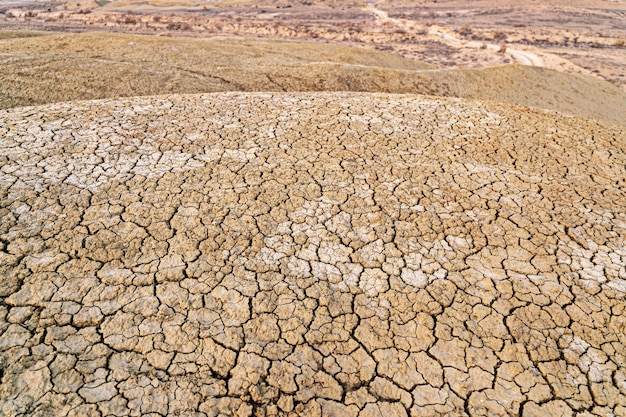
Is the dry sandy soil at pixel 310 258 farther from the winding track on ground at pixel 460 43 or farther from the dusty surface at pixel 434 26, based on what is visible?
the winding track on ground at pixel 460 43

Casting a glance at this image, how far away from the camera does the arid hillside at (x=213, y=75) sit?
685cm

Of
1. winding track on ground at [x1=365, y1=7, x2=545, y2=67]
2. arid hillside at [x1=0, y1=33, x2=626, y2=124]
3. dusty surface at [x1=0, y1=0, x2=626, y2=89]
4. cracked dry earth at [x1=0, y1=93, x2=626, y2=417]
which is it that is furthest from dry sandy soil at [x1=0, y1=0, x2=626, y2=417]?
winding track on ground at [x1=365, y1=7, x2=545, y2=67]

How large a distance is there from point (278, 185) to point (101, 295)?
1759 mm

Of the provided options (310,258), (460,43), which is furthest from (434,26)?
(310,258)

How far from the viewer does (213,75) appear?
26.3ft

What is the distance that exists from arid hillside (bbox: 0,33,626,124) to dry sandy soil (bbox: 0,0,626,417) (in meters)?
1.26

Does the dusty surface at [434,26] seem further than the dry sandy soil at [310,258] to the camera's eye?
Yes

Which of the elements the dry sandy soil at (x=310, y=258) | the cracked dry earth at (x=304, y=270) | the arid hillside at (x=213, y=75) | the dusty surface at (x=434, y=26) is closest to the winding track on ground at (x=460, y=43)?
the dusty surface at (x=434, y=26)

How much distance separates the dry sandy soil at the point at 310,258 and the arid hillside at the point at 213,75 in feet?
4.15

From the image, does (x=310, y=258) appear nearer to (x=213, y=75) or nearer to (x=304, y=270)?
(x=304, y=270)

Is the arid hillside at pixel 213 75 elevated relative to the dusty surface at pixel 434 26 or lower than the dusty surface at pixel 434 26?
lower

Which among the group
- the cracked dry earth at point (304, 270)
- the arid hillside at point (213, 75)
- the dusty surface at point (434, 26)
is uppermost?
the dusty surface at point (434, 26)

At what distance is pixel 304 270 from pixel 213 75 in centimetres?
646

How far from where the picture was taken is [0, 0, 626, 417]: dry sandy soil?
6.90ft
